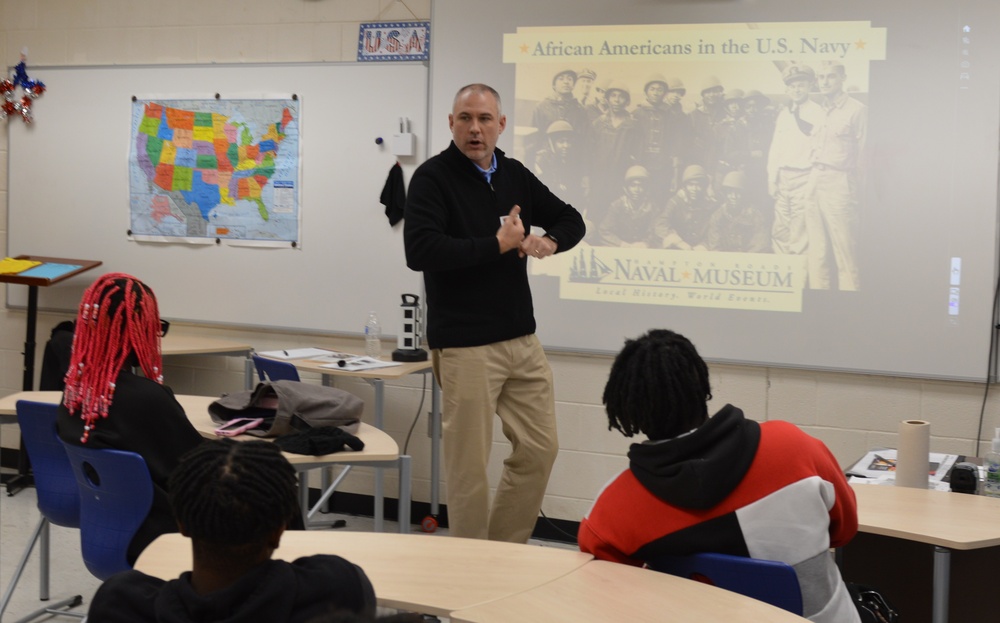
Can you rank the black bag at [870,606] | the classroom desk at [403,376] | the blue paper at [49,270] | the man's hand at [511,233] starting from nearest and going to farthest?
A: 1. the black bag at [870,606]
2. the man's hand at [511,233]
3. the classroom desk at [403,376]
4. the blue paper at [49,270]

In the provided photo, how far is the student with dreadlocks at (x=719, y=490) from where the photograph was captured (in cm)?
175

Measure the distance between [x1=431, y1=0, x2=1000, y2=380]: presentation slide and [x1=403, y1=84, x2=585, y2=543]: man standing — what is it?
38.4 inches

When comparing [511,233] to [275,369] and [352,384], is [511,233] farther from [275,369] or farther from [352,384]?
[352,384]

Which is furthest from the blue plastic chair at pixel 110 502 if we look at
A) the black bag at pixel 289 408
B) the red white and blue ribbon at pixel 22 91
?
the red white and blue ribbon at pixel 22 91

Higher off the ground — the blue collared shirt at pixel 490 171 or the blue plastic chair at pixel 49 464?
the blue collared shirt at pixel 490 171

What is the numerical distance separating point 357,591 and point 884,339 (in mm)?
3155

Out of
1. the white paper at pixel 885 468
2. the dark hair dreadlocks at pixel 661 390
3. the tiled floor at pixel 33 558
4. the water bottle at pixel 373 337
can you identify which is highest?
the dark hair dreadlocks at pixel 661 390

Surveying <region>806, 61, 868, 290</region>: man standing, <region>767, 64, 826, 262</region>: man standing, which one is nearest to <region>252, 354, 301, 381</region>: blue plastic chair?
<region>767, 64, 826, 262</region>: man standing

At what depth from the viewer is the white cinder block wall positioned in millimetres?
4051

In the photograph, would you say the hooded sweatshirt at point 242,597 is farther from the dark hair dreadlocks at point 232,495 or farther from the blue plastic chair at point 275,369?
the blue plastic chair at point 275,369

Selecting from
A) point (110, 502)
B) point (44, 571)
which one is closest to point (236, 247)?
point (44, 571)

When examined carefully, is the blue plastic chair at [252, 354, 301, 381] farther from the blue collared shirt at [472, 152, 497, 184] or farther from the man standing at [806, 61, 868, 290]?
the man standing at [806, 61, 868, 290]

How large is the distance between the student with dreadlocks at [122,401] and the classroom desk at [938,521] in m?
1.77

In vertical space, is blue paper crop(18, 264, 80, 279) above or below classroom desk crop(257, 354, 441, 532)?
above
